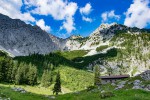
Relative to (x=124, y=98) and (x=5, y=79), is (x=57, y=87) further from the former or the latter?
(x=124, y=98)

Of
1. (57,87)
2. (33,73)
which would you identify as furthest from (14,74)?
(57,87)

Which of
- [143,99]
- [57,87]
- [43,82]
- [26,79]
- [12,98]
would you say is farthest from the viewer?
[43,82]

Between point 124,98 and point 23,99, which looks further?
point 23,99

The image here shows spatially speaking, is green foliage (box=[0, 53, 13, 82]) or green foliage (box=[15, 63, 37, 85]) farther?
green foliage (box=[15, 63, 37, 85])

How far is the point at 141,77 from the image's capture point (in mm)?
79625

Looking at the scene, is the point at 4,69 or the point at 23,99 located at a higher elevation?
the point at 4,69

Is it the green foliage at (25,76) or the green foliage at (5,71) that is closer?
the green foliage at (5,71)

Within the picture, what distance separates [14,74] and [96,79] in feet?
166

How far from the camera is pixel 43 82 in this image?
190500mm

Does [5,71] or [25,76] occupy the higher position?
[5,71]

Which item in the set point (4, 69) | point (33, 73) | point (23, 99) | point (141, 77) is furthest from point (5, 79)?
point (23, 99)

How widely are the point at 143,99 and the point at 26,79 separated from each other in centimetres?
12443

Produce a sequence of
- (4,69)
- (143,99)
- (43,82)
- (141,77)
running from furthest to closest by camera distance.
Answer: (43,82), (4,69), (141,77), (143,99)

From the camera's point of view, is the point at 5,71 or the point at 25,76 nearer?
the point at 5,71
